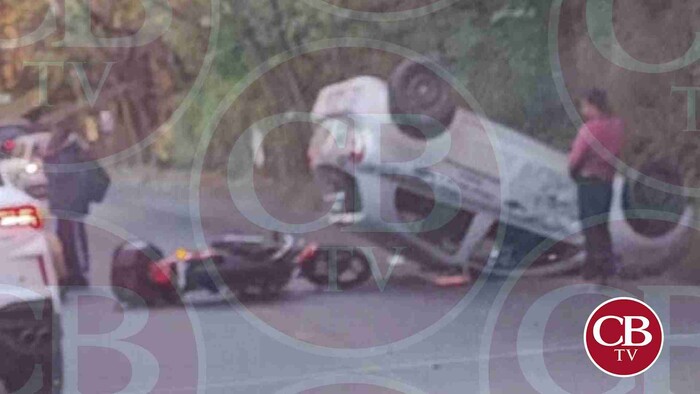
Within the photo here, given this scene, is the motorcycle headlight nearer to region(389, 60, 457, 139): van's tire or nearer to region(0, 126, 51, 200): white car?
region(0, 126, 51, 200): white car

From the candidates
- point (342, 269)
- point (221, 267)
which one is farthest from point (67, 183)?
point (342, 269)

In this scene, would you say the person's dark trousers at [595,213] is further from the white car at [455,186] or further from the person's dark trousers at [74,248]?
the person's dark trousers at [74,248]

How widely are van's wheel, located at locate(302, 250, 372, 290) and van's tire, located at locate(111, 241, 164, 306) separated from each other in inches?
18.6

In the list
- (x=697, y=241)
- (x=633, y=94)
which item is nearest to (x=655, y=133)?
(x=633, y=94)

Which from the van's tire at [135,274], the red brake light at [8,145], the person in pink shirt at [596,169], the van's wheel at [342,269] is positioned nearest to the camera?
the red brake light at [8,145]

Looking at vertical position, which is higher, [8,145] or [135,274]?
[8,145]

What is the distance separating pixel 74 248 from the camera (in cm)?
Result: 311

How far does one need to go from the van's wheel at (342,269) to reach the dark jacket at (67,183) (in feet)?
2.35

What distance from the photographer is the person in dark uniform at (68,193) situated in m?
3.05

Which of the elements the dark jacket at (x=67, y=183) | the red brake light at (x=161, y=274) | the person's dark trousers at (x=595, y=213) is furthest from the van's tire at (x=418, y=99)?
the dark jacket at (x=67, y=183)

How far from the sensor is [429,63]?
3213 millimetres

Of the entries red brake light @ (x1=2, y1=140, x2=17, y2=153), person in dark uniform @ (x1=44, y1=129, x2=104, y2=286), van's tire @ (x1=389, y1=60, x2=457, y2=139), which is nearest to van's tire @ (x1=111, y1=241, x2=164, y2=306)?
person in dark uniform @ (x1=44, y1=129, x2=104, y2=286)

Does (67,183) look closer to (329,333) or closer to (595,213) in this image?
(329,333)

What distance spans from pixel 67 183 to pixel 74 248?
0.66ft
